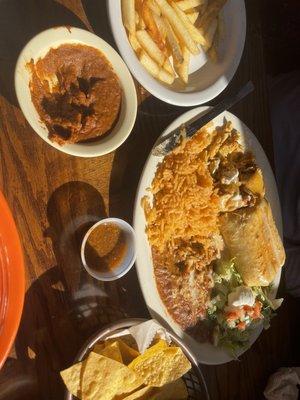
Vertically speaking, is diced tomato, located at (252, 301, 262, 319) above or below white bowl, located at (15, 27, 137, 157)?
below

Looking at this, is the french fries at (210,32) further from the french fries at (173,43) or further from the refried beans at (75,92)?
the refried beans at (75,92)

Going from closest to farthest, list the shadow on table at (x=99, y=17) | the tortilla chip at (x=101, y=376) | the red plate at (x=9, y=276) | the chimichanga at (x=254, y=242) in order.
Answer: the red plate at (x=9, y=276) → the tortilla chip at (x=101, y=376) → the shadow on table at (x=99, y=17) → the chimichanga at (x=254, y=242)

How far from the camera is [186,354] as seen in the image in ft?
6.89

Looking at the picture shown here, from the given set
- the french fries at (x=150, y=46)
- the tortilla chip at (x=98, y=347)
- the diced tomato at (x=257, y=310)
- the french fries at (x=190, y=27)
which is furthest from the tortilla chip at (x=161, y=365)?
the french fries at (x=190, y=27)

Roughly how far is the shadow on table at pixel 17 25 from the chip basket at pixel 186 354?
92cm

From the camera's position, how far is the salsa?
2076 mm

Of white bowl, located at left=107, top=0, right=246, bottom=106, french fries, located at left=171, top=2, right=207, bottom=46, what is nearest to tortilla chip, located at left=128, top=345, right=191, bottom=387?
white bowl, located at left=107, top=0, right=246, bottom=106

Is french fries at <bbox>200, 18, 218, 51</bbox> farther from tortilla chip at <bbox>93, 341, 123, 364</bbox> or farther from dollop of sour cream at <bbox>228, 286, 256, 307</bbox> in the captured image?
tortilla chip at <bbox>93, 341, 123, 364</bbox>

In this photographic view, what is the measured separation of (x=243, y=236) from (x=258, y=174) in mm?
304

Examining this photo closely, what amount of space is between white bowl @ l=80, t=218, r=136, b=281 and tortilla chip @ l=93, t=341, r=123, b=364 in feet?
0.82

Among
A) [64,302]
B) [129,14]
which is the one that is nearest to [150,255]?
[64,302]

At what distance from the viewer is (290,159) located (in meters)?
2.69

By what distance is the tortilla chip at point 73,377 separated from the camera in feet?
6.16

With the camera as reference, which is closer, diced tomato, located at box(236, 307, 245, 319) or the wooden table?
the wooden table
